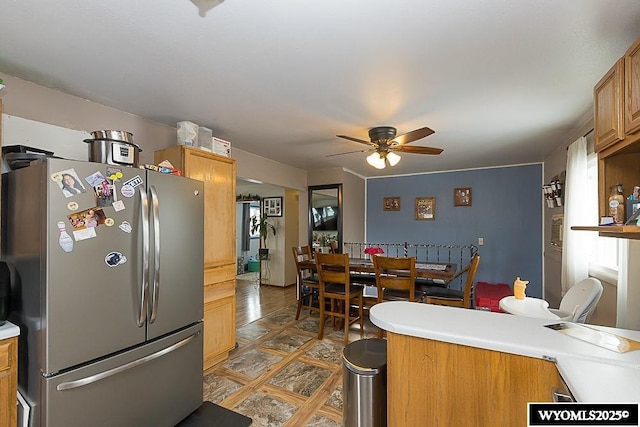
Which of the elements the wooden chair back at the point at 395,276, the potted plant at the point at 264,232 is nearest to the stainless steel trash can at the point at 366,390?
the wooden chair back at the point at 395,276

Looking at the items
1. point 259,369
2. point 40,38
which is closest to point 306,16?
point 40,38

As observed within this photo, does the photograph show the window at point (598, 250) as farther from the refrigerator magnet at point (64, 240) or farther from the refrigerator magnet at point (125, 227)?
the refrigerator magnet at point (64, 240)

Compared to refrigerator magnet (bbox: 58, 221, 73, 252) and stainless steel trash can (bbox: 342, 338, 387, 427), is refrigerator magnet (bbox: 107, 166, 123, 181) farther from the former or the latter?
stainless steel trash can (bbox: 342, 338, 387, 427)

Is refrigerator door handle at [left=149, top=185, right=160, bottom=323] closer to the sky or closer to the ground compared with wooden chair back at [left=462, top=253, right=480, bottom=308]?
closer to the sky

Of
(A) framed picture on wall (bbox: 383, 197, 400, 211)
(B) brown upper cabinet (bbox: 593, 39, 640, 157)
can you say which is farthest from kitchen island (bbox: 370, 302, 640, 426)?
(A) framed picture on wall (bbox: 383, 197, 400, 211)

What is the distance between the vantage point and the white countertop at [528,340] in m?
0.89

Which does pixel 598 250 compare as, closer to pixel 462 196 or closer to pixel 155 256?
pixel 462 196

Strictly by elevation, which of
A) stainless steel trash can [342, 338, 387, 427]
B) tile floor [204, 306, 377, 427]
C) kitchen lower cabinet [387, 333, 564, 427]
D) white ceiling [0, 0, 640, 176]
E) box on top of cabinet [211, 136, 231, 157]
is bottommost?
tile floor [204, 306, 377, 427]

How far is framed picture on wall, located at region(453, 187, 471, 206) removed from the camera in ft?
17.4

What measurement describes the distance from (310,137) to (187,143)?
1344 millimetres

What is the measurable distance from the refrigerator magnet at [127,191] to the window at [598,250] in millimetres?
3526

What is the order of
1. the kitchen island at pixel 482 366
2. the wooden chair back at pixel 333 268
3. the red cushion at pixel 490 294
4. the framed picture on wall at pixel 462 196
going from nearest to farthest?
1. the kitchen island at pixel 482 366
2. the wooden chair back at pixel 333 268
3. the red cushion at pixel 490 294
4. the framed picture on wall at pixel 462 196

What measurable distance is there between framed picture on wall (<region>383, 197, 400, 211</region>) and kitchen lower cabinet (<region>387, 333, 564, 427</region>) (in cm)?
474

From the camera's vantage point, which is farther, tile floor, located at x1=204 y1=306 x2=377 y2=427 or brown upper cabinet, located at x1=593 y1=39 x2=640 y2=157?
tile floor, located at x1=204 y1=306 x2=377 y2=427
